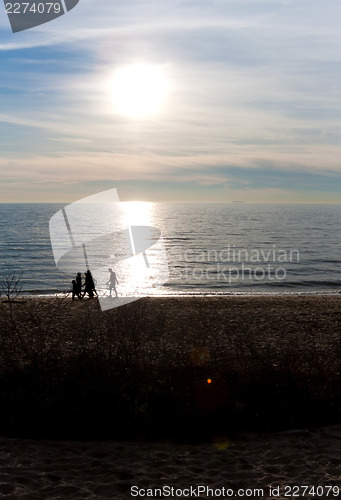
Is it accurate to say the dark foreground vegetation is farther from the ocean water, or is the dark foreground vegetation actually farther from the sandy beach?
the ocean water

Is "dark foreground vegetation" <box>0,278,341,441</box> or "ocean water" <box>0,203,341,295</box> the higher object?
"ocean water" <box>0,203,341,295</box>

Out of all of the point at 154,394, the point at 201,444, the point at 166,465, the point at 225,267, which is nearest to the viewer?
the point at 166,465

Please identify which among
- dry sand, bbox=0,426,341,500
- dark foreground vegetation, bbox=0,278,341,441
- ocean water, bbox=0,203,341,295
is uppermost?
ocean water, bbox=0,203,341,295

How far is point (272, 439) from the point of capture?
7.61 meters

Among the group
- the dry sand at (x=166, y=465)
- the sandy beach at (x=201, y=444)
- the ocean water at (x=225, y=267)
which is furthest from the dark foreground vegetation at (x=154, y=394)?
the ocean water at (x=225, y=267)

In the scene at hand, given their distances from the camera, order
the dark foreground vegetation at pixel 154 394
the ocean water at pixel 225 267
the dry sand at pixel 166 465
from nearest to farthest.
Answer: the dry sand at pixel 166 465 < the dark foreground vegetation at pixel 154 394 < the ocean water at pixel 225 267

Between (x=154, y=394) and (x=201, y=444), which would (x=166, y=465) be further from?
(x=154, y=394)

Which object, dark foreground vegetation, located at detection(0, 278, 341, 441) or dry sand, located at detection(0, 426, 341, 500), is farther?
dark foreground vegetation, located at detection(0, 278, 341, 441)

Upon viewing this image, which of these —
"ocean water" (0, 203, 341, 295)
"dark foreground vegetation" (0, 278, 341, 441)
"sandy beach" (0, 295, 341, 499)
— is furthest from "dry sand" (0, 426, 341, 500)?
"ocean water" (0, 203, 341, 295)

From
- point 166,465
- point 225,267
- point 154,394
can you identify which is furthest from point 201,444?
point 225,267

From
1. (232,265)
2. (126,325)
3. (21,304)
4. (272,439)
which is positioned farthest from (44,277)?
(272,439)

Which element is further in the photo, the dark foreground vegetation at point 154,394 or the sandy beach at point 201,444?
the dark foreground vegetation at point 154,394

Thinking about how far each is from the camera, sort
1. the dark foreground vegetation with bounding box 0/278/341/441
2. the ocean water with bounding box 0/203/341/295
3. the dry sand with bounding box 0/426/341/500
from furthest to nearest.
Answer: the ocean water with bounding box 0/203/341/295, the dark foreground vegetation with bounding box 0/278/341/441, the dry sand with bounding box 0/426/341/500

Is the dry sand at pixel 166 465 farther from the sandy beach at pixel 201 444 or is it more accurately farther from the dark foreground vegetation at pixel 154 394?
A: the dark foreground vegetation at pixel 154 394
